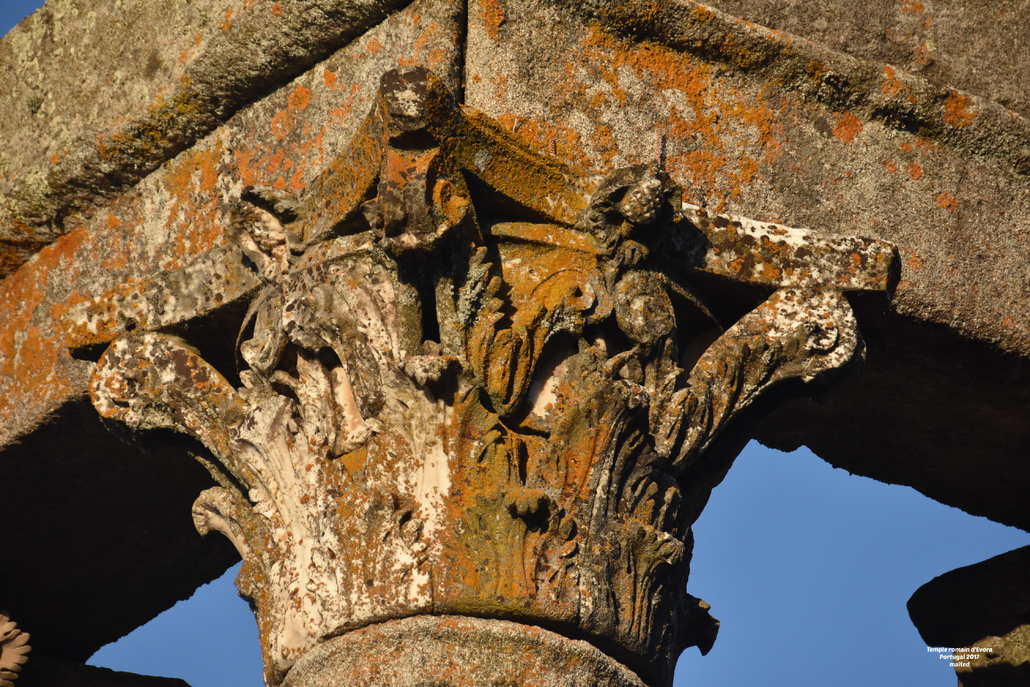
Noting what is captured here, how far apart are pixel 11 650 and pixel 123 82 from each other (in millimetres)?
2275

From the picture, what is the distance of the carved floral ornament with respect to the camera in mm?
3148

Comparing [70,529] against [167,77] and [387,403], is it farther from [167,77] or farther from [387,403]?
[387,403]

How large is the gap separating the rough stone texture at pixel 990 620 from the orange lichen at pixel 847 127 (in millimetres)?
2529

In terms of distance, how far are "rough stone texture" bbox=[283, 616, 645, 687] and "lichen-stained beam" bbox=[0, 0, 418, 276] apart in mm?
1858

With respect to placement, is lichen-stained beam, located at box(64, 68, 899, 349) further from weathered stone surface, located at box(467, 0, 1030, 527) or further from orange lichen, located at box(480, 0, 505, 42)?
orange lichen, located at box(480, 0, 505, 42)

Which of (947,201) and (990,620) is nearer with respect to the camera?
(947,201)

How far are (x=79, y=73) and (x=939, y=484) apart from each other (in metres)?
3.64

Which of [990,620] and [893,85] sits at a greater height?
[893,85]

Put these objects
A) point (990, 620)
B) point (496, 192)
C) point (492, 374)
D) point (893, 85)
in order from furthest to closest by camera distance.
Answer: point (990, 620) < point (893, 85) < point (496, 192) < point (492, 374)

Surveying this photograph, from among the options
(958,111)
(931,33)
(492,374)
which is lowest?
(492,374)

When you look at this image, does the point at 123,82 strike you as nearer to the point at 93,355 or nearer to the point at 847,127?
the point at 93,355

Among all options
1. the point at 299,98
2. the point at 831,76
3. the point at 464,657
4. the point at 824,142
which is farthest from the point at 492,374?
the point at 831,76

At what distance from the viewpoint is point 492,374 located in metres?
3.21

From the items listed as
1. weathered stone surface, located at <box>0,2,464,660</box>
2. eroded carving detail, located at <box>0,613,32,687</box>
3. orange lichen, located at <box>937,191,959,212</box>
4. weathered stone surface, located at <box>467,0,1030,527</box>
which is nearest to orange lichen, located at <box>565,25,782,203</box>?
weathered stone surface, located at <box>467,0,1030,527</box>
